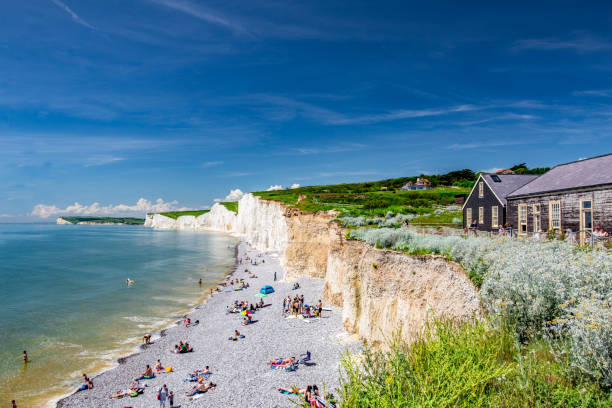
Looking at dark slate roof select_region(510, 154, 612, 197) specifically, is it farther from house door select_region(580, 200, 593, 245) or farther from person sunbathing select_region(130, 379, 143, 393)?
person sunbathing select_region(130, 379, 143, 393)

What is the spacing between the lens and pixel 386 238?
57.7ft

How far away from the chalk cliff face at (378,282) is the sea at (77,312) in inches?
554

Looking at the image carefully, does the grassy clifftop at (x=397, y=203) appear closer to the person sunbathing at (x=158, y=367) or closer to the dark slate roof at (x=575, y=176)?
the dark slate roof at (x=575, y=176)

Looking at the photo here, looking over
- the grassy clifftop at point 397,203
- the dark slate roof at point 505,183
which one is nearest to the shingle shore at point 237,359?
the grassy clifftop at point 397,203

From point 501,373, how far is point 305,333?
18759 millimetres

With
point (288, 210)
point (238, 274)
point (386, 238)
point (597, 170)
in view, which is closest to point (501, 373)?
point (386, 238)

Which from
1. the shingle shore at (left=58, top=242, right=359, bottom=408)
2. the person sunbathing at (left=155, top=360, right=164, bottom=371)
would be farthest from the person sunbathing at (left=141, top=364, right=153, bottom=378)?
the person sunbathing at (left=155, top=360, right=164, bottom=371)

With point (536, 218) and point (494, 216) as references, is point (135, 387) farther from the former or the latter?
point (494, 216)

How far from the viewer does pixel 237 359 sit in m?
20.4

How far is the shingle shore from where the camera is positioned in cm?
1645

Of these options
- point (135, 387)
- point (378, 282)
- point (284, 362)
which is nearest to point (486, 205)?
point (378, 282)

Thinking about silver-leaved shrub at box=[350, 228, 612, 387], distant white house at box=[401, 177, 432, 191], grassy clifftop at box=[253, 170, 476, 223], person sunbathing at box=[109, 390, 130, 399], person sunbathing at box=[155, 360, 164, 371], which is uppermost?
distant white house at box=[401, 177, 432, 191]

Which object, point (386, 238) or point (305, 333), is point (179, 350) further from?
point (386, 238)

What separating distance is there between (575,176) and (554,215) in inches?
87.6
